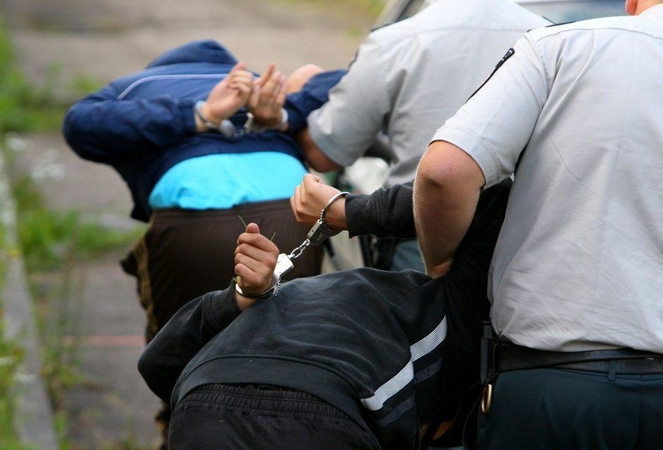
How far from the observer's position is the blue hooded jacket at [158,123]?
9.52ft

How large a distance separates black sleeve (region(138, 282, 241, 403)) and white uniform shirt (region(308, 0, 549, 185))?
99cm

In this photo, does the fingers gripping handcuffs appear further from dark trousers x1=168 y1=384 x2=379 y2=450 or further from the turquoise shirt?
the turquoise shirt

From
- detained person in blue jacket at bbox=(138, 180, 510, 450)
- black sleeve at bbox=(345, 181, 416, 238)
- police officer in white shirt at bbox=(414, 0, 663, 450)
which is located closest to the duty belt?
police officer in white shirt at bbox=(414, 0, 663, 450)

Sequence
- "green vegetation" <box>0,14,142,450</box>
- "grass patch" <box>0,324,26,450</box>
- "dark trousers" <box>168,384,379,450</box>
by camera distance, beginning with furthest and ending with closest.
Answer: "green vegetation" <box>0,14,142,450</box>, "grass patch" <box>0,324,26,450</box>, "dark trousers" <box>168,384,379,450</box>

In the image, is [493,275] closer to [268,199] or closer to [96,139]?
[268,199]

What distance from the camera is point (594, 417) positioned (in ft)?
6.39

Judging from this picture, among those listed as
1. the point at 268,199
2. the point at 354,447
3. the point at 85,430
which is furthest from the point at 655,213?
the point at 85,430

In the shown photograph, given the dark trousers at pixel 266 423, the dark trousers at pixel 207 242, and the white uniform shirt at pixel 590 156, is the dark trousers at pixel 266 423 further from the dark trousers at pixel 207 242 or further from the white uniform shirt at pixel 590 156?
the dark trousers at pixel 207 242

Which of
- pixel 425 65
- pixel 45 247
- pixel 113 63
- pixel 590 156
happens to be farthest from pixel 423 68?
pixel 113 63

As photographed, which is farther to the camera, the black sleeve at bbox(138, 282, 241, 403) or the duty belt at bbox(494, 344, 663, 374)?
the black sleeve at bbox(138, 282, 241, 403)

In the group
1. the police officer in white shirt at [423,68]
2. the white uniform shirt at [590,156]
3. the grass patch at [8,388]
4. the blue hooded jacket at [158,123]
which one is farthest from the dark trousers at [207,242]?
the grass patch at [8,388]

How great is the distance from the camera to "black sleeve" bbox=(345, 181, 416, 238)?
83.8 inches

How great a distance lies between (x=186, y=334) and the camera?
2.06 m

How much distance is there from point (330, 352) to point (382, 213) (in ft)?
1.22
